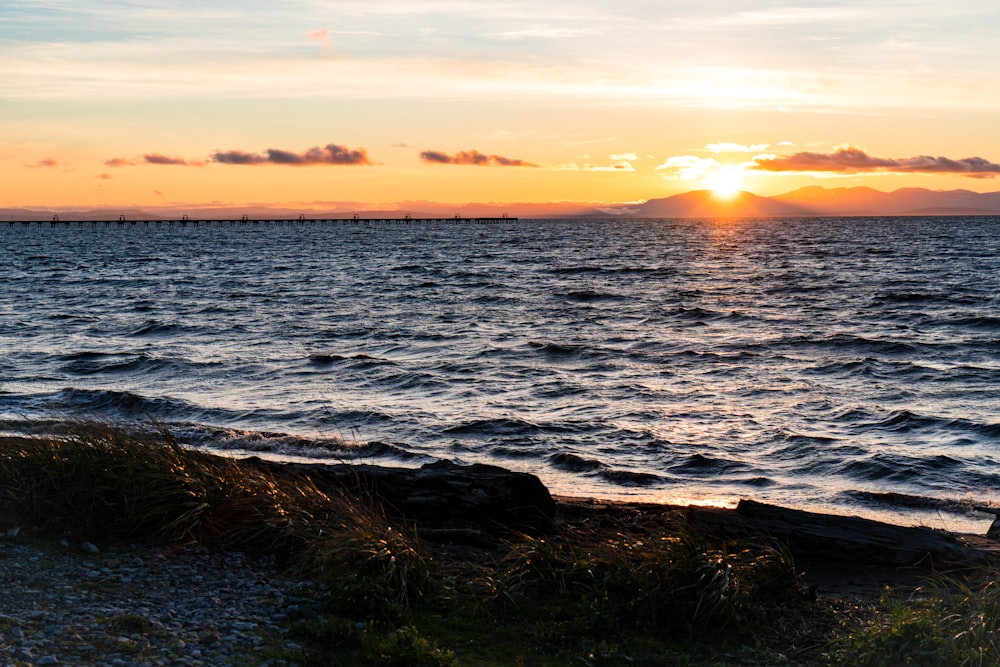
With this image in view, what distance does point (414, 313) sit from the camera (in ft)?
135

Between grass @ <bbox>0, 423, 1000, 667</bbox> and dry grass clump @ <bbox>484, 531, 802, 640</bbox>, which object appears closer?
grass @ <bbox>0, 423, 1000, 667</bbox>

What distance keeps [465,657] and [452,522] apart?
373 centimetres

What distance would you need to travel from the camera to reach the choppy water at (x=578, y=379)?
16.2m

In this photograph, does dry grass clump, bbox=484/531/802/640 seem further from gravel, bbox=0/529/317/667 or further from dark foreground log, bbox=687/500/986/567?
gravel, bbox=0/529/317/667

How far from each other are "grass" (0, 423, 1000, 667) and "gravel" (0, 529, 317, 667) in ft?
0.66

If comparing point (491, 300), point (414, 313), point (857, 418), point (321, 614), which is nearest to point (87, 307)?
point (414, 313)

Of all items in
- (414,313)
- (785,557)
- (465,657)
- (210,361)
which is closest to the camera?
(465,657)

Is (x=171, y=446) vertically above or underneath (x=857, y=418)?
above

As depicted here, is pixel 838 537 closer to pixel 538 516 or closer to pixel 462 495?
pixel 538 516

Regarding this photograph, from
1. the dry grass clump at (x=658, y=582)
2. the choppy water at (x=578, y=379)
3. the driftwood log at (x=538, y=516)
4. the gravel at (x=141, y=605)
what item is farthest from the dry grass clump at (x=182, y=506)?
the choppy water at (x=578, y=379)

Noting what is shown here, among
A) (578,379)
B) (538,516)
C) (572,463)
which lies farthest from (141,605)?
(578,379)

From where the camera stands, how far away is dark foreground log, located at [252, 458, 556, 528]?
36.3 ft

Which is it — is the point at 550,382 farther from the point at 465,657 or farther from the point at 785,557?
the point at 465,657

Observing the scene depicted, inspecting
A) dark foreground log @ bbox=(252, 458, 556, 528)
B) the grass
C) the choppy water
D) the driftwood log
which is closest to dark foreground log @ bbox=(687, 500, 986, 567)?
the driftwood log
